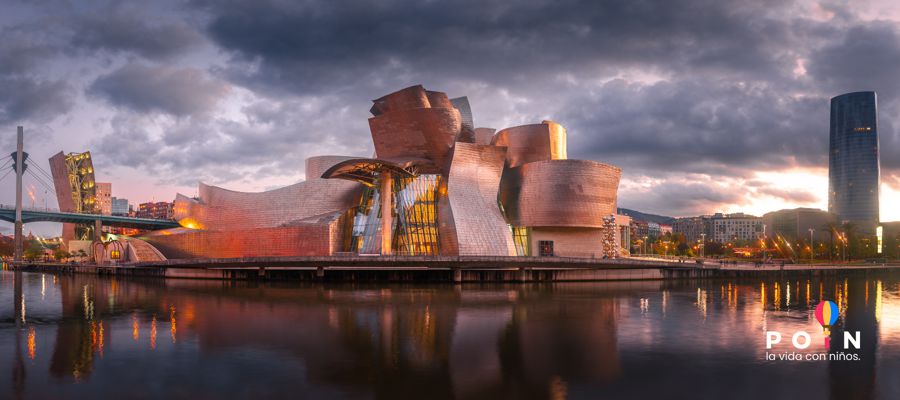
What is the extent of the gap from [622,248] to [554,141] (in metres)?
21.8

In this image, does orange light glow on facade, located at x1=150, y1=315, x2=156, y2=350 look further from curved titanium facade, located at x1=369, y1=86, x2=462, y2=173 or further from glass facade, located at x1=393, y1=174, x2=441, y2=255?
curved titanium facade, located at x1=369, y1=86, x2=462, y2=173

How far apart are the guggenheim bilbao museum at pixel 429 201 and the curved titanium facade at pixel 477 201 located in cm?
10

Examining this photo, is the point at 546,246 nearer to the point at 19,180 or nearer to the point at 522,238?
the point at 522,238

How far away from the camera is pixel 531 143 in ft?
228

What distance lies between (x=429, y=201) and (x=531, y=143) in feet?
48.5

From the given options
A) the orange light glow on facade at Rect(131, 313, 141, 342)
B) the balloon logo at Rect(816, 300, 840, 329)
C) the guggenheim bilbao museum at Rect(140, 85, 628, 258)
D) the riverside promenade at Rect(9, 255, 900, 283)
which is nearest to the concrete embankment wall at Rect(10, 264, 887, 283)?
the riverside promenade at Rect(9, 255, 900, 283)

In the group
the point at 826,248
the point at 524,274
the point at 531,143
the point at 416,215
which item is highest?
the point at 531,143

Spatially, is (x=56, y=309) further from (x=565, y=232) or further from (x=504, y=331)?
(x=565, y=232)

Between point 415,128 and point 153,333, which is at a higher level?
point 415,128

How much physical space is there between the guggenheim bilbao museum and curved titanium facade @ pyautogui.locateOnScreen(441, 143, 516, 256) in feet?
0.34

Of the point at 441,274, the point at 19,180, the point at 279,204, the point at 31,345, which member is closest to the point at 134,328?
the point at 31,345

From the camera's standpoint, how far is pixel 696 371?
54.0ft

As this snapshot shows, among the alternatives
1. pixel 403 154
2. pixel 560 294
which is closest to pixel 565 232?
pixel 403 154

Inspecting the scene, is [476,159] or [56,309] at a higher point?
[476,159]
